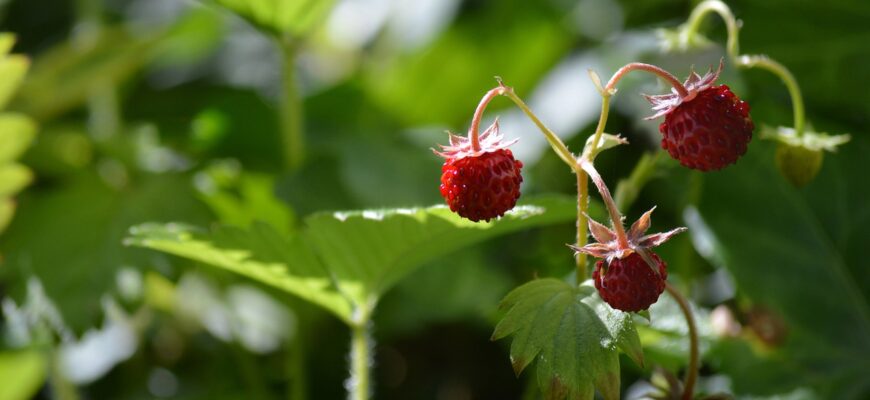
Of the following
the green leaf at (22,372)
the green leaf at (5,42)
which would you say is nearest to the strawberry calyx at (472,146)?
the green leaf at (5,42)

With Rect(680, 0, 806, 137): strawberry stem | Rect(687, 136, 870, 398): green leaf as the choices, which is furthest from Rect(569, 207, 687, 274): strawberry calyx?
Rect(687, 136, 870, 398): green leaf

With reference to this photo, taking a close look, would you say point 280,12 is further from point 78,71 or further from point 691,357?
point 691,357

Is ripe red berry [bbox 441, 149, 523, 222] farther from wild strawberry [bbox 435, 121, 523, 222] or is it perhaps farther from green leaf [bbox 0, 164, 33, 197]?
green leaf [bbox 0, 164, 33, 197]

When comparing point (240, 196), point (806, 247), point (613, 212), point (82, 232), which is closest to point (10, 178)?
point (82, 232)

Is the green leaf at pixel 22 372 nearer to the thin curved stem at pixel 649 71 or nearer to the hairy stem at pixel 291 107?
the hairy stem at pixel 291 107

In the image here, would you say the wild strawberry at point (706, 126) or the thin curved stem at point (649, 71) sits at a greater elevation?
the thin curved stem at point (649, 71)

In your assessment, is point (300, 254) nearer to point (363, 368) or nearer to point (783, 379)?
point (363, 368)
